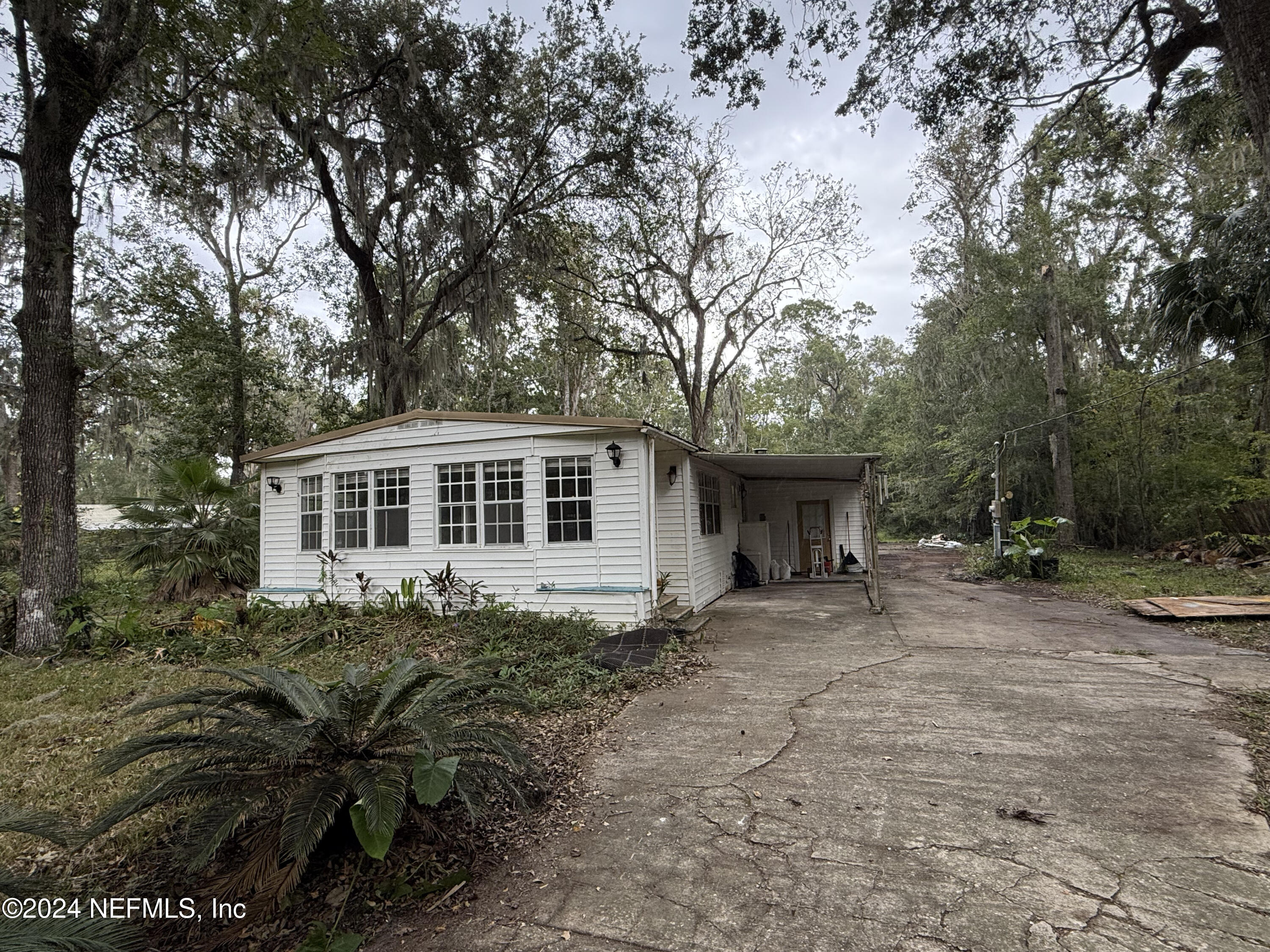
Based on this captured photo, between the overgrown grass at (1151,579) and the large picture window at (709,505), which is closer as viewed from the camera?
the overgrown grass at (1151,579)

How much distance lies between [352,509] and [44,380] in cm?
371

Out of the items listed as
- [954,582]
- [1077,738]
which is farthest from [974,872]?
[954,582]

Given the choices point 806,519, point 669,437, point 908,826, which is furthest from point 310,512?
point 806,519

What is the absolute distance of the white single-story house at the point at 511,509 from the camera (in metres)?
7.73

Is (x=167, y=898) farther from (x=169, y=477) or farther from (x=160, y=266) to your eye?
(x=160, y=266)

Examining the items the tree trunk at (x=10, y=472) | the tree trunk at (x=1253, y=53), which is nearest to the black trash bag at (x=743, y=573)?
the tree trunk at (x=1253, y=53)

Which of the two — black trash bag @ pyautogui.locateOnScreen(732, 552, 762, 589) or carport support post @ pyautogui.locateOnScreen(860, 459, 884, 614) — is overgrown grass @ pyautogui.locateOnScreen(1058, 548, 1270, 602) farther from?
black trash bag @ pyautogui.locateOnScreen(732, 552, 762, 589)

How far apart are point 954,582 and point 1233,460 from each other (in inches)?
229

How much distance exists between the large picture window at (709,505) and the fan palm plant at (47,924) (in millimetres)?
8182

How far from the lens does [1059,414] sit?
53.0ft

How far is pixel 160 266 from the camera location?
11.7 meters

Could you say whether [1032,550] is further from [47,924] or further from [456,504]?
[47,924]

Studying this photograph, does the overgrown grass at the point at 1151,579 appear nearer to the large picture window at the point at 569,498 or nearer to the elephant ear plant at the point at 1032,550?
the elephant ear plant at the point at 1032,550

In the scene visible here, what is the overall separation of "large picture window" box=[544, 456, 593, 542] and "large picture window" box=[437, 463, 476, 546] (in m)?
1.15
